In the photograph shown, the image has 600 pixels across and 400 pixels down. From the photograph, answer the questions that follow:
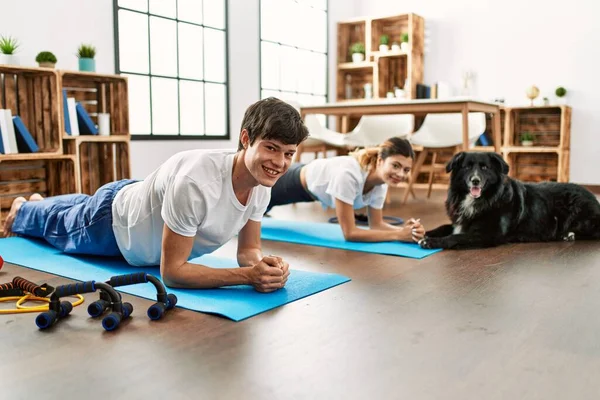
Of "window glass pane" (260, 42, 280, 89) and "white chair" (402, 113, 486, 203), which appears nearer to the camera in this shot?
"white chair" (402, 113, 486, 203)

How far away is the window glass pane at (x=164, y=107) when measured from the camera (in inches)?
213

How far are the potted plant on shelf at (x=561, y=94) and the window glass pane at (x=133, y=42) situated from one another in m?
4.48

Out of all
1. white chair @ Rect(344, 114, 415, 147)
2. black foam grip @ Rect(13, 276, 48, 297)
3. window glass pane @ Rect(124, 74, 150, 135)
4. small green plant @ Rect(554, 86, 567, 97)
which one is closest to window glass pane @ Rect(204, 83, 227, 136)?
window glass pane @ Rect(124, 74, 150, 135)

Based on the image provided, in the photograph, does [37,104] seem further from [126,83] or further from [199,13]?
[199,13]

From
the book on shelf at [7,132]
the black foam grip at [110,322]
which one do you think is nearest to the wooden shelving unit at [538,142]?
the book on shelf at [7,132]

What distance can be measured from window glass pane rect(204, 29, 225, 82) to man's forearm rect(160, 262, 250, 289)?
14.0ft

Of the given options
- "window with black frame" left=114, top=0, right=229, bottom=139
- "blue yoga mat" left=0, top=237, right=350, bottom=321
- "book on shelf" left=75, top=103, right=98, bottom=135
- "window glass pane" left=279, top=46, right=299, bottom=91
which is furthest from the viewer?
"window glass pane" left=279, top=46, right=299, bottom=91

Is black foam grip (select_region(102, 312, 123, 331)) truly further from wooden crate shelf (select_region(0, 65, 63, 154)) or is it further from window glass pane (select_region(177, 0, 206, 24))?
window glass pane (select_region(177, 0, 206, 24))

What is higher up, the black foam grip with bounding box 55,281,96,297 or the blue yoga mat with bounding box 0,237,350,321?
the black foam grip with bounding box 55,281,96,297

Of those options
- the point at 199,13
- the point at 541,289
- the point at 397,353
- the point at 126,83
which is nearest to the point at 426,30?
the point at 199,13

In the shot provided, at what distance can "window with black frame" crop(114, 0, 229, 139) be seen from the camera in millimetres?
5121

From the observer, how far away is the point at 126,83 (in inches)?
176

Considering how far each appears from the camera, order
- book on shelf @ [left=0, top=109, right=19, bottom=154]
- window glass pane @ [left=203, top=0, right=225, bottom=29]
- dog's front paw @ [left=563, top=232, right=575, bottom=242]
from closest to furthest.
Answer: dog's front paw @ [left=563, top=232, right=575, bottom=242], book on shelf @ [left=0, top=109, right=19, bottom=154], window glass pane @ [left=203, top=0, right=225, bottom=29]

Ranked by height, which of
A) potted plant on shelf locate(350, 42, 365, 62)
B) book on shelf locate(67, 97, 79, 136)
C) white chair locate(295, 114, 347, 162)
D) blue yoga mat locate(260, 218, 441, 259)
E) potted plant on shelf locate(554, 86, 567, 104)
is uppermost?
potted plant on shelf locate(350, 42, 365, 62)
